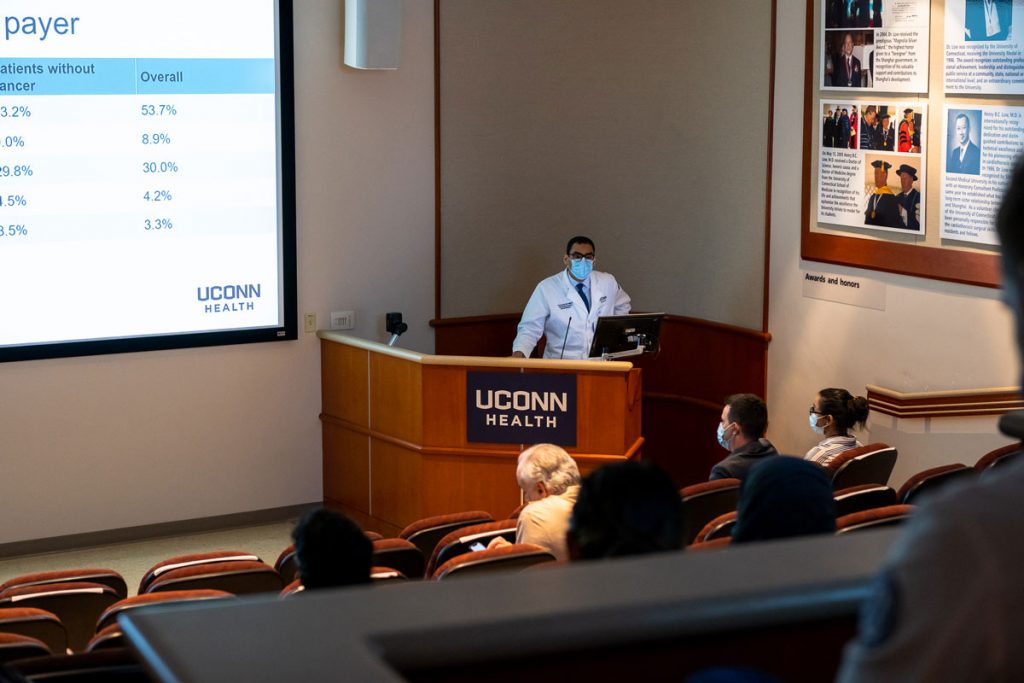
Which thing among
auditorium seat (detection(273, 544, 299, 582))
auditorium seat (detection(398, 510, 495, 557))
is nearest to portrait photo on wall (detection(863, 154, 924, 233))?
auditorium seat (detection(398, 510, 495, 557))

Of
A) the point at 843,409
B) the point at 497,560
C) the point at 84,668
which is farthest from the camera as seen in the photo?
the point at 843,409

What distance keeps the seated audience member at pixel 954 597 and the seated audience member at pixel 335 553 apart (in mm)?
2063

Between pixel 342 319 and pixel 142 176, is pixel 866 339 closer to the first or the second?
pixel 342 319

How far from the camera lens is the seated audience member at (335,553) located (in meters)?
2.74

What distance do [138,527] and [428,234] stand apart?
8.05 feet

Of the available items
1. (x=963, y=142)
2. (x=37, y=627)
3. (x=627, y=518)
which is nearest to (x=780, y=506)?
(x=627, y=518)

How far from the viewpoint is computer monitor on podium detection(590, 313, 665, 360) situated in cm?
667

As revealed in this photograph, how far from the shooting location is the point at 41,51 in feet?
21.1

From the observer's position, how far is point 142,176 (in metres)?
6.78

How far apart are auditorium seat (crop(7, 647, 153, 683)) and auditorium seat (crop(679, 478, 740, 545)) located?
2833mm

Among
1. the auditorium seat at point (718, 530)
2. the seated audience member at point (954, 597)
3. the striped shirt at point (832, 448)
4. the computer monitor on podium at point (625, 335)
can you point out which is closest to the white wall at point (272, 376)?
the computer monitor on podium at point (625, 335)

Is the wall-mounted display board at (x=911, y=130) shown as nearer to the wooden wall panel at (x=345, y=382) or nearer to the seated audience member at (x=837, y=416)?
the seated audience member at (x=837, y=416)

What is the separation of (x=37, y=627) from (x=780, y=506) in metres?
2.25

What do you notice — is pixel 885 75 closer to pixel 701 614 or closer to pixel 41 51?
pixel 41 51
